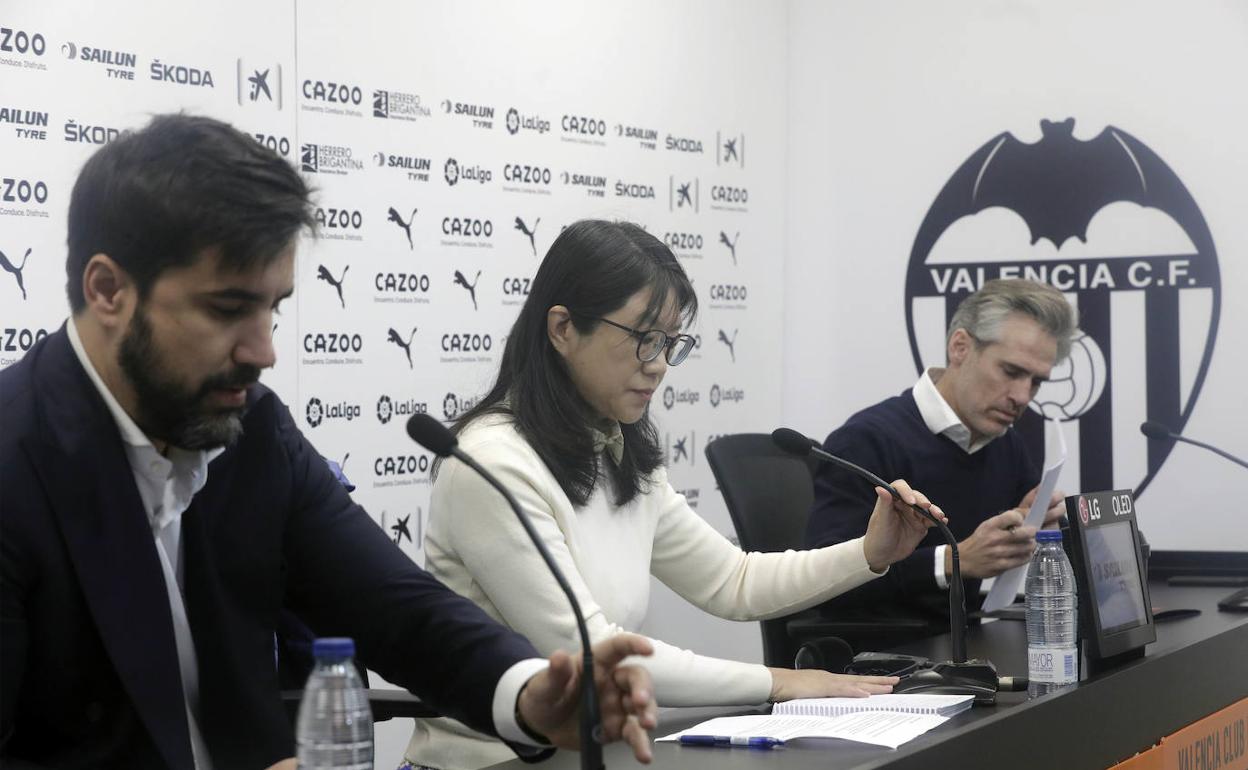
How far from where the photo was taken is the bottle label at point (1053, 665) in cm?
208

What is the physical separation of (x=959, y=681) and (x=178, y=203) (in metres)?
1.28

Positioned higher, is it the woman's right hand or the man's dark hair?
the man's dark hair

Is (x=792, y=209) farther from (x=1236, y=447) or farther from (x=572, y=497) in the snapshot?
(x=572, y=497)

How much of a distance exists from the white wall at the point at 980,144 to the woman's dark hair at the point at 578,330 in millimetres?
2609

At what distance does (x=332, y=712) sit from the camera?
121 centimetres

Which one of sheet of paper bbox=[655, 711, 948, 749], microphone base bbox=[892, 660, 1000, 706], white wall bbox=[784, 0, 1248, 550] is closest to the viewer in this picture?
sheet of paper bbox=[655, 711, 948, 749]

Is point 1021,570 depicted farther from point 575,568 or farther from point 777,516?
point 575,568

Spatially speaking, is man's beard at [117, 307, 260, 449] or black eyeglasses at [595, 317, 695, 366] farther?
black eyeglasses at [595, 317, 695, 366]

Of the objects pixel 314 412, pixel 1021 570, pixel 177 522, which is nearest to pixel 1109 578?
pixel 1021 570

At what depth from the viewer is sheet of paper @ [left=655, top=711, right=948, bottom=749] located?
5.71ft

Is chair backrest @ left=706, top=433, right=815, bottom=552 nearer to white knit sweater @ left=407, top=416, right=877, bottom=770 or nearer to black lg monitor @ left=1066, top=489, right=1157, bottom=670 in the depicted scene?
white knit sweater @ left=407, top=416, right=877, bottom=770

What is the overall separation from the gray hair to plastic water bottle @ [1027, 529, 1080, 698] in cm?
115

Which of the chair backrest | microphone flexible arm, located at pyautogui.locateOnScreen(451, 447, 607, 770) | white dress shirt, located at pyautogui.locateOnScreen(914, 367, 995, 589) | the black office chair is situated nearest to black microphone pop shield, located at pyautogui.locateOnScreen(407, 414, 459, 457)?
microphone flexible arm, located at pyautogui.locateOnScreen(451, 447, 607, 770)

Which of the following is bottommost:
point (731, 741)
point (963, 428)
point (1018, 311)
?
point (731, 741)
